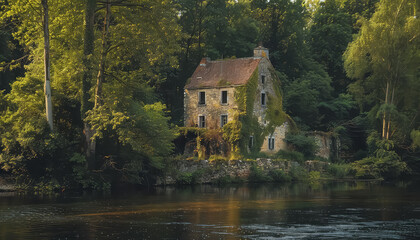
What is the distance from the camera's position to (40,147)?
39281 millimetres

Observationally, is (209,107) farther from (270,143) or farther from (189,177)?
(189,177)

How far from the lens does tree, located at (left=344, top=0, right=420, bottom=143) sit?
200 feet

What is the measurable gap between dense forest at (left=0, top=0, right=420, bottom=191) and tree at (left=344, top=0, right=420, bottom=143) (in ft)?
0.33

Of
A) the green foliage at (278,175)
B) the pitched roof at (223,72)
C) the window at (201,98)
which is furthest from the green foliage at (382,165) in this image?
the window at (201,98)

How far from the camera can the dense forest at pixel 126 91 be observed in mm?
40219

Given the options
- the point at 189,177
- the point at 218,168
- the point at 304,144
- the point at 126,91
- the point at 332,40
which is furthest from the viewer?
the point at 332,40

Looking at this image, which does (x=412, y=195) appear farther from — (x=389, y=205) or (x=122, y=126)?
(x=122, y=126)

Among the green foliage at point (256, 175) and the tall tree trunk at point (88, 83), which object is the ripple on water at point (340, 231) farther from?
the green foliage at point (256, 175)

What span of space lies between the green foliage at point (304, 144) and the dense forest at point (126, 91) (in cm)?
29

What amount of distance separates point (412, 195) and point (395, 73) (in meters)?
25.9

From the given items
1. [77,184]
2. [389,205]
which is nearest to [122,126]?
[77,184]

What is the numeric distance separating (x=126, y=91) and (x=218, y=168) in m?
10.8

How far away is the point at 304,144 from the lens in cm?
6066

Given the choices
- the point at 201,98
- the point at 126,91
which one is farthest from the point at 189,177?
the point at 201,98
